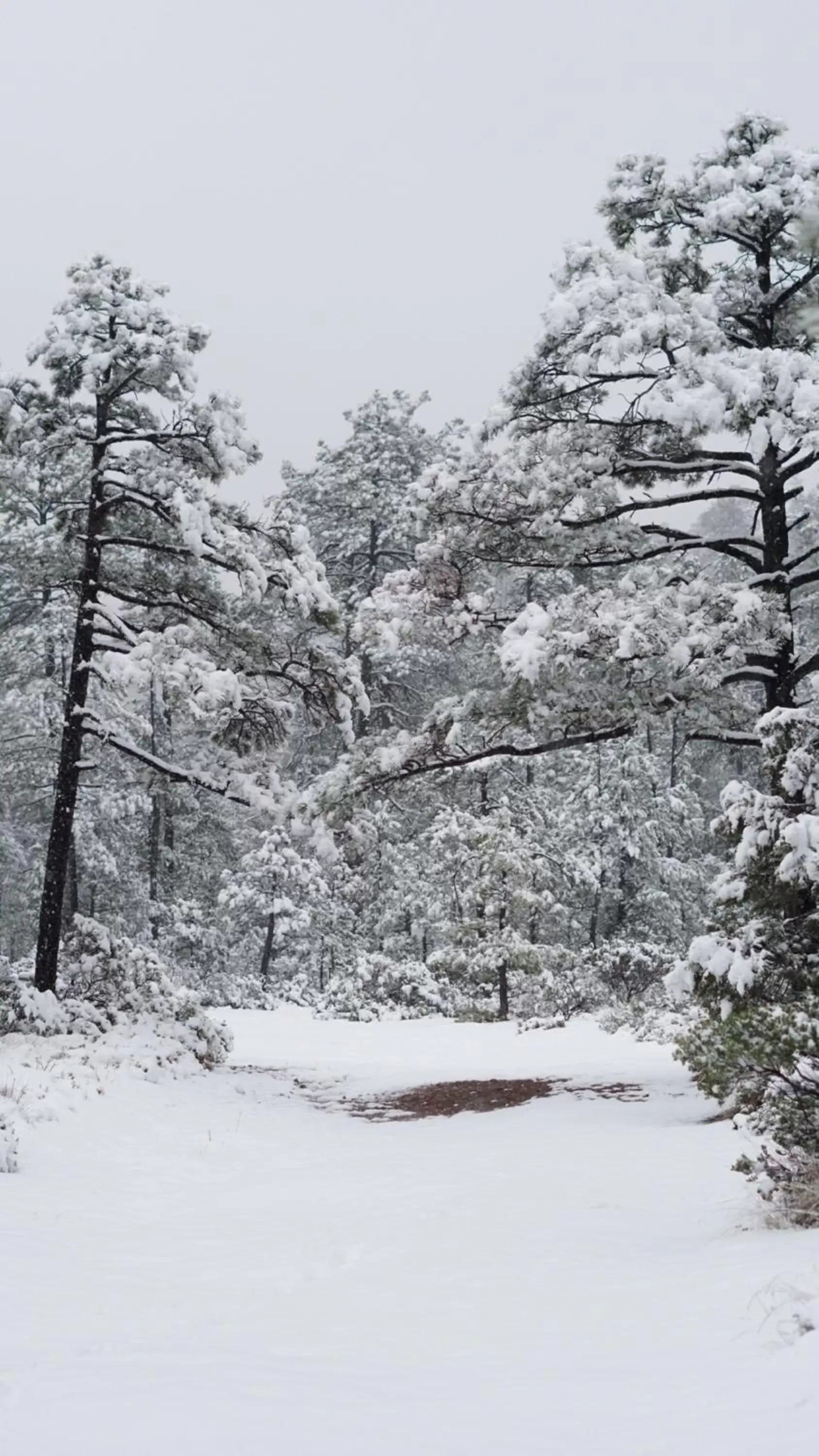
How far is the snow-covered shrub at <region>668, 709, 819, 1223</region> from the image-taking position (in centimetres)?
495

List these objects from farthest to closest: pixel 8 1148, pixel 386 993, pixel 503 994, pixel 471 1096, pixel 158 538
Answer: pixel 386 993 → pixel 503 994 → pixel 158 538 → pixel 471 1096 → pixel 8 1148

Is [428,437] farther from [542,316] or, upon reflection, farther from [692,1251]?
[692,1251]

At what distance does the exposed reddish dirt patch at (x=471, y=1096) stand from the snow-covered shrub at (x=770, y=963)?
344 cm

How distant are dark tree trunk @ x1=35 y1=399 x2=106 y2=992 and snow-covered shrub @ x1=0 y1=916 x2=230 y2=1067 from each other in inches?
16.9

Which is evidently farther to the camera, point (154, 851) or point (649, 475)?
point (154, 851)

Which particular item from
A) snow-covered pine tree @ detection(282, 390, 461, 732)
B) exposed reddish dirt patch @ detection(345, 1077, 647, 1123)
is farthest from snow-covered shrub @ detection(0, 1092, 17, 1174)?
snow-covered pine tree @ detection(282, 390, 461, 732)

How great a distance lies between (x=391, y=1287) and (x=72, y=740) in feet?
28.7

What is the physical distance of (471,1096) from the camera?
10.8 meters

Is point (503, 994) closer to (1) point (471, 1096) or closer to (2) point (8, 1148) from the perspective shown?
(1) point (471, 1096)

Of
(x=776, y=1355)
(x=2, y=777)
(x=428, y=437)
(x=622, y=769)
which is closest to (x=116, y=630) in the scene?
(x=776, y=1355)

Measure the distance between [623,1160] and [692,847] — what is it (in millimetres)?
22471

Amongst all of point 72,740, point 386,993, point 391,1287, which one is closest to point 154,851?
point 386,993

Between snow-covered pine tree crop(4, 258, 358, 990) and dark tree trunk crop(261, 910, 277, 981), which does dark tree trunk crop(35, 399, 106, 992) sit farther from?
dark tree trunk crop(261, 910, 277, 981)

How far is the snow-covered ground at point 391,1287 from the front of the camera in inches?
106
